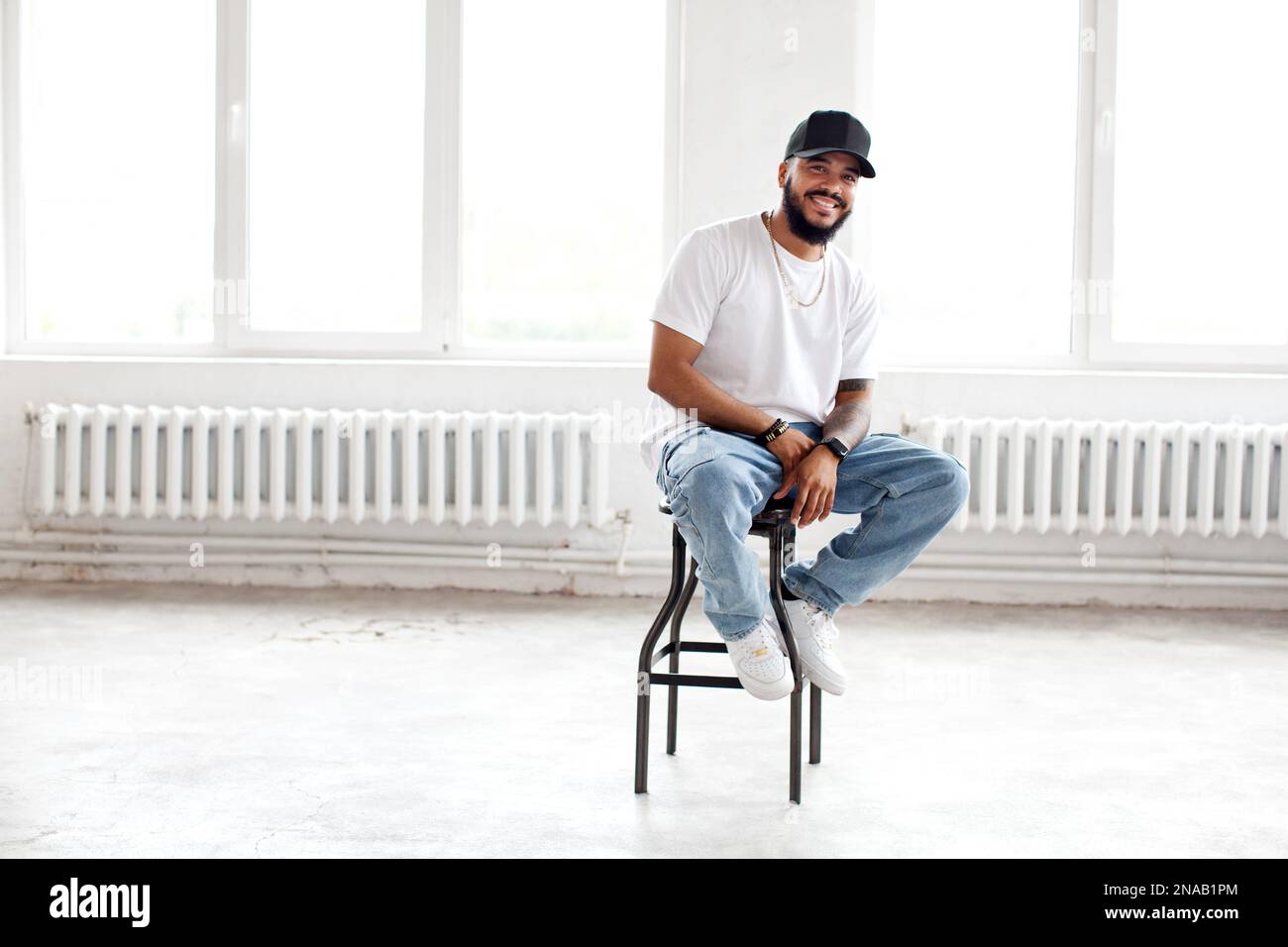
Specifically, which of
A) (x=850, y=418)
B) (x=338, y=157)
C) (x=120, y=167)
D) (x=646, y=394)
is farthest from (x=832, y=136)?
(x=120, y=167)

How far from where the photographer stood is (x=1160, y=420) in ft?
13.0

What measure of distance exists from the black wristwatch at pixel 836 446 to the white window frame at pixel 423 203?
1.95 m

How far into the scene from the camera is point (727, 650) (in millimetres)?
2189

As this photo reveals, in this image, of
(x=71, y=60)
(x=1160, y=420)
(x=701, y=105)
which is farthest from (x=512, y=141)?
(x=1160, y=420)

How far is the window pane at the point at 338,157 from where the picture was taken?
418 centimetres

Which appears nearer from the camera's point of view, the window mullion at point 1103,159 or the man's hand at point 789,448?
the man's hand at point 789,448

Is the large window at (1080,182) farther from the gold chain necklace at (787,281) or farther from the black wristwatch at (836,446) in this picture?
the black wristwatch at (836,446)

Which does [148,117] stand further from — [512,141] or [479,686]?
[479,686]

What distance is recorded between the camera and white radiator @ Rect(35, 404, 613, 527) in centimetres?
396

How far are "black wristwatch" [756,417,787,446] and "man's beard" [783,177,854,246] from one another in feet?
1.20

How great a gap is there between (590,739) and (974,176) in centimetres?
248

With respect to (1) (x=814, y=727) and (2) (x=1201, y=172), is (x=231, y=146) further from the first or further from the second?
(2) (x=1201, y=172)

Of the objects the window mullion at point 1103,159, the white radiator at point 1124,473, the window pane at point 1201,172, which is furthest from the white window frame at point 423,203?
the window pane at point 1201,172

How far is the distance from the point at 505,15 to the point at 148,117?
125 centimetres
